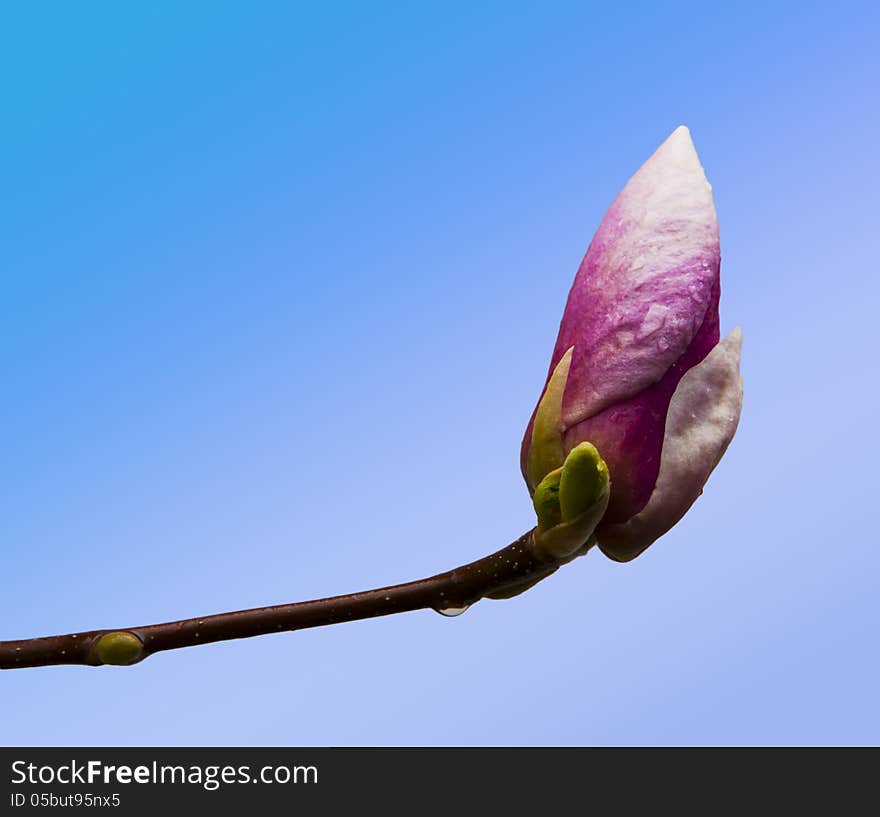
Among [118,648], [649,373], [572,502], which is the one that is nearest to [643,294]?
[649,373]

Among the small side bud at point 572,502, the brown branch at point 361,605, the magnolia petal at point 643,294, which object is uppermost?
the magnolia petal at point 643,294

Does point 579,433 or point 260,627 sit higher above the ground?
point 579,433

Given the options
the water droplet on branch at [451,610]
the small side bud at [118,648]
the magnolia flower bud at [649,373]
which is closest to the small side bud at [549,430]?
the magnolia flower bud at [649,373]

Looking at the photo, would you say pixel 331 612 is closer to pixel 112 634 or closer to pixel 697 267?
pixel 112 634

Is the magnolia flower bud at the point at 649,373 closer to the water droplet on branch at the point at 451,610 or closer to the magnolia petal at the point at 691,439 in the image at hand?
the magnolia petal at the point at 691,439

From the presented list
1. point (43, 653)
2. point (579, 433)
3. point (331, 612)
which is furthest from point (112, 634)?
point (579, 433)
